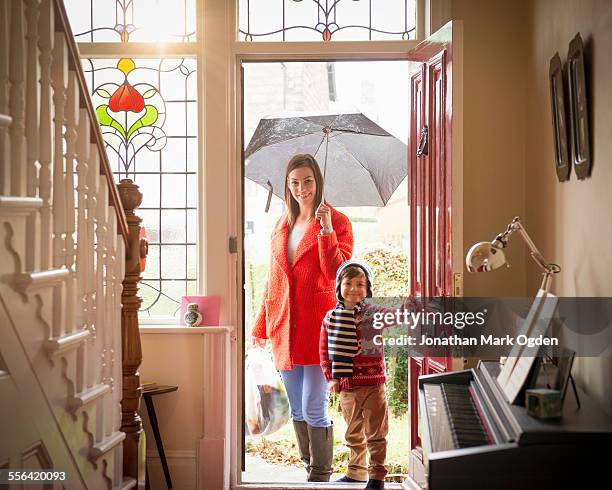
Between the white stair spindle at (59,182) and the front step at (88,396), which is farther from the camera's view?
the front step at (88,396)

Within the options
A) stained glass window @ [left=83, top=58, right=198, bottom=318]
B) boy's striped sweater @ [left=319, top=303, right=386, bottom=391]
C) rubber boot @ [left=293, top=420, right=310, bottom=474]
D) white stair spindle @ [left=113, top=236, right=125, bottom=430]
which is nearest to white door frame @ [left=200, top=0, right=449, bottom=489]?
stained glass window @ [left=83, top=58, right=198, bottom=318]

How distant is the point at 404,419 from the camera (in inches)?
256

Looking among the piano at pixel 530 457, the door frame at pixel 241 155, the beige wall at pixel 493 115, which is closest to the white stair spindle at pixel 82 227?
the piano at pixel 530 457

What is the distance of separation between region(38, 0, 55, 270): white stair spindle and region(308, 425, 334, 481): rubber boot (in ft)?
9.03

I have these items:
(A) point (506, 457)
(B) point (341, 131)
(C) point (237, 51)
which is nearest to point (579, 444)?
(A) point (506, 457)

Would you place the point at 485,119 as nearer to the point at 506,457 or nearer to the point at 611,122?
the point at 611,122

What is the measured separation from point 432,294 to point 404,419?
2987mm

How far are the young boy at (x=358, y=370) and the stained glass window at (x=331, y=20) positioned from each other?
4.13 feet

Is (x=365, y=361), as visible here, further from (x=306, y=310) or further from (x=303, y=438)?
(x=303, y=438)

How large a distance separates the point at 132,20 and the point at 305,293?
6.09 feet

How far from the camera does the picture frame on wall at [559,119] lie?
3.00 m

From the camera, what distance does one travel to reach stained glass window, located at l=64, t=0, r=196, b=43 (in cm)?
409

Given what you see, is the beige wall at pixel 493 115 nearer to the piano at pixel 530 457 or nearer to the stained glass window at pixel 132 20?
the stained glass window at pixel 132 20

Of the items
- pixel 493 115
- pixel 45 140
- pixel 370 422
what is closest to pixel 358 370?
pixel 370 422
